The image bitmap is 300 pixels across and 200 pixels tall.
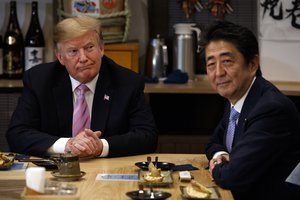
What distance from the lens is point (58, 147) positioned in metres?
2.72

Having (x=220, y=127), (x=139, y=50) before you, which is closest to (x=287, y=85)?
(x=139, y=50)

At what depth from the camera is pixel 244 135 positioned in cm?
235

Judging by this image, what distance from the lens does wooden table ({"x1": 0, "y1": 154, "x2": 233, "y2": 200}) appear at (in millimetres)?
2125

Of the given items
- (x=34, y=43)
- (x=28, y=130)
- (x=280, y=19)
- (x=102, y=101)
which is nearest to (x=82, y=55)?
(x=102, y=101)

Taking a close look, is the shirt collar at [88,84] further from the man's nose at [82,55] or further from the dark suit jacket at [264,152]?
the dark suit jacket at [264,152]

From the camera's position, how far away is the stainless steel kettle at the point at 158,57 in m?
4.43

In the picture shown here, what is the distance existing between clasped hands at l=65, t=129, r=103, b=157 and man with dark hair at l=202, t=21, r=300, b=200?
0.46 metres

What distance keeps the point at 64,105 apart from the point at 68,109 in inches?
1.0

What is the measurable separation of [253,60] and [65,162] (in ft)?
2.69

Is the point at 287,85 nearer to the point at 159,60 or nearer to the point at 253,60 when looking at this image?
the point at 159,60

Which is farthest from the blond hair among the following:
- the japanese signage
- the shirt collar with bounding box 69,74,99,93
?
the japanese signage

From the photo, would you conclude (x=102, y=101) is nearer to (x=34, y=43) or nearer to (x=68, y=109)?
(x=68, y=109)

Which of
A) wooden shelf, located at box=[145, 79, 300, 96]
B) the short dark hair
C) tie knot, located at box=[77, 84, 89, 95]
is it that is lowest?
wooden shelf, located at box=[145, 79, 300, 96]

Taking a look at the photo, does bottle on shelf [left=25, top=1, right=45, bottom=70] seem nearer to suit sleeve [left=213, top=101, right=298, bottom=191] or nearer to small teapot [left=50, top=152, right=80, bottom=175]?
small teapot [left=50, top=152, right=80, bottom=175]
